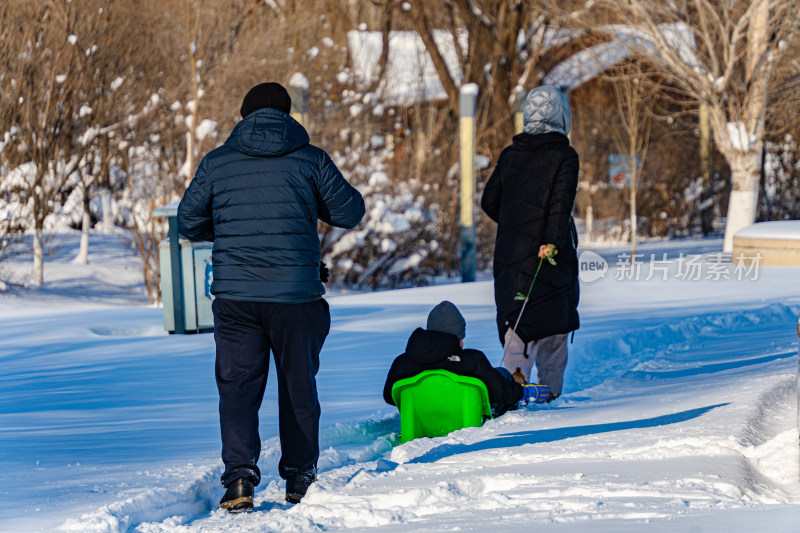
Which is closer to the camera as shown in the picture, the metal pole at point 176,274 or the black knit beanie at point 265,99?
the black knit beanie at point 265,99

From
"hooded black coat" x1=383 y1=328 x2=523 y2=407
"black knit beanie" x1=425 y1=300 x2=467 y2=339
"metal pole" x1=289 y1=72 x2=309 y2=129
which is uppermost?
"metal pole" x1=289 y1=72 x2=309 y2=129

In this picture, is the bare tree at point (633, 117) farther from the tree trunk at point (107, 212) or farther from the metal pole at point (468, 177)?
the tree trunk at point (107, 212)

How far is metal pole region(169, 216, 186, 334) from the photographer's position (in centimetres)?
786

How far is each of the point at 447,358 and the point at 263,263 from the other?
132 centimetres

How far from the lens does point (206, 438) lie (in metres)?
4.70

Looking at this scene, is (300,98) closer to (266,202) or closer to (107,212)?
(266,202)

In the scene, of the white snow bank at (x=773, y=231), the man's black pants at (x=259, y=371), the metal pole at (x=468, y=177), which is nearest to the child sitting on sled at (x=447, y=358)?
the man's black pants at (x=259, y=371)

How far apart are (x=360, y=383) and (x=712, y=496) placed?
9.65 feet

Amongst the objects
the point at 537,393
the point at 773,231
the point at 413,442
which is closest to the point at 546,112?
the point at 537,393

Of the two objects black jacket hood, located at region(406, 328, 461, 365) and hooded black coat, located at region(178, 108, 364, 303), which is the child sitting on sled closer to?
black jacket hood, located at region(406, 328, 461, 365)

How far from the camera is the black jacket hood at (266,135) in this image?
3711mm

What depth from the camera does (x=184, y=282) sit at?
795cm

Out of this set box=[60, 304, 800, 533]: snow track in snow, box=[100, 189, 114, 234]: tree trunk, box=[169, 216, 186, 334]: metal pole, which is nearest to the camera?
box=[60, 304, 800, 533]: snow track in snow

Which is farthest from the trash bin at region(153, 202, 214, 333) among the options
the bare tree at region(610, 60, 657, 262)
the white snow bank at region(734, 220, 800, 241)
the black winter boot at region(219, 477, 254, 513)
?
the bare tree at region(610, 60, 657, 262)
